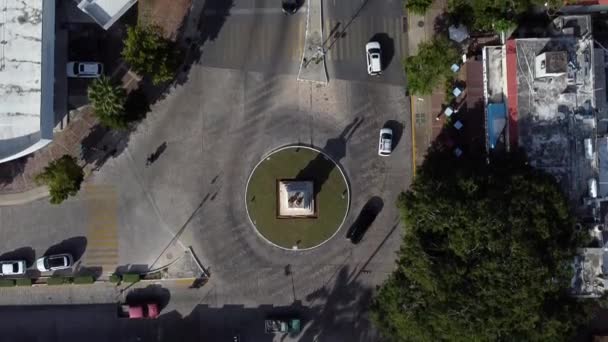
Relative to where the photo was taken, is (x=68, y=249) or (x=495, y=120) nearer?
(x=495, y=120)

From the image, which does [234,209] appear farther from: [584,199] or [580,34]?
[580,34]

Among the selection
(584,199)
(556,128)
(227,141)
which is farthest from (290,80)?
(584,199)

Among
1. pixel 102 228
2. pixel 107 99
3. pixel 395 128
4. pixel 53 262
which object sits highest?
pixel 107 99

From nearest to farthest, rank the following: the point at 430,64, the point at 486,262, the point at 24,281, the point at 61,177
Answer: the point at 486,262, the point at 61,177, the point at 430,64, the point at 24,281

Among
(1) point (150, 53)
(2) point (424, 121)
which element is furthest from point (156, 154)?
(2) point (424, 121)

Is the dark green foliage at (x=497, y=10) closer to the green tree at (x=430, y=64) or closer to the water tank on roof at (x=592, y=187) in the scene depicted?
the green tree at (x=430, y=64)

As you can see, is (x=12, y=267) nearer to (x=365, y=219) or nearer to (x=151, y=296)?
(x=151, y=296)

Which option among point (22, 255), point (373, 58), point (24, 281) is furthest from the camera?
point (22, 255)
